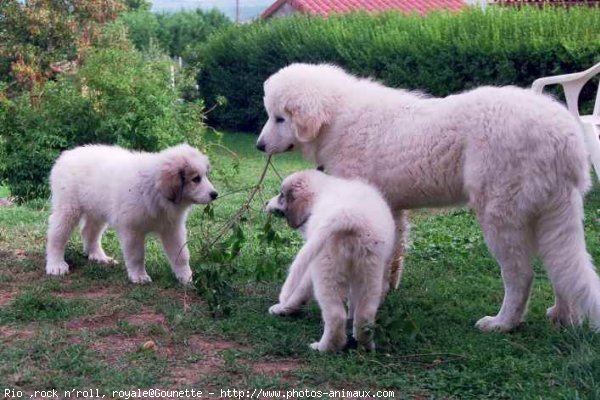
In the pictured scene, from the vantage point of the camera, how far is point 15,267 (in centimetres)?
711

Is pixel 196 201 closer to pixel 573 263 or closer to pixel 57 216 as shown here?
pixel 57 216

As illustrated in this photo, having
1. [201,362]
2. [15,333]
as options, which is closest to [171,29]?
[15,333]

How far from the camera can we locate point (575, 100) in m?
9.46

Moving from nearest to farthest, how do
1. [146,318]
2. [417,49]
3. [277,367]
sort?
[277,367]
[146,318]
[417,49]

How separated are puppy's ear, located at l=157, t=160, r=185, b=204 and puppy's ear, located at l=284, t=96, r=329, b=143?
1017 millimetres

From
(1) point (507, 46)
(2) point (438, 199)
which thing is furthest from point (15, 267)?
(1) point (507, 46)

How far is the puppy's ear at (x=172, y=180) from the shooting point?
250 inches

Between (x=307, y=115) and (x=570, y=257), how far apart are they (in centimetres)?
208

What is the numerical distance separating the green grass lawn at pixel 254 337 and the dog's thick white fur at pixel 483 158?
1.39ft

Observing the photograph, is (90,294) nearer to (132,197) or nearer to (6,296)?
(6,296)

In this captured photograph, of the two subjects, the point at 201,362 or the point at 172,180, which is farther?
the point at 172,180

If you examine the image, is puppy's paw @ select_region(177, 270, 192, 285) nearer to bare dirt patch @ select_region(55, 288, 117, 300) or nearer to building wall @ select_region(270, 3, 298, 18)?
bare dirt patch @ select_region(55, 288, 117, 300)

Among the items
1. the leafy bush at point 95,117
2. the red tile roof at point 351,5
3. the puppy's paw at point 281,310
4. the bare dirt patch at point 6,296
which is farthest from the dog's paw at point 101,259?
the red tile roof at point 351,5

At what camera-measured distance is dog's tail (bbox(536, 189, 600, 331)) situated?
501 centimetres
